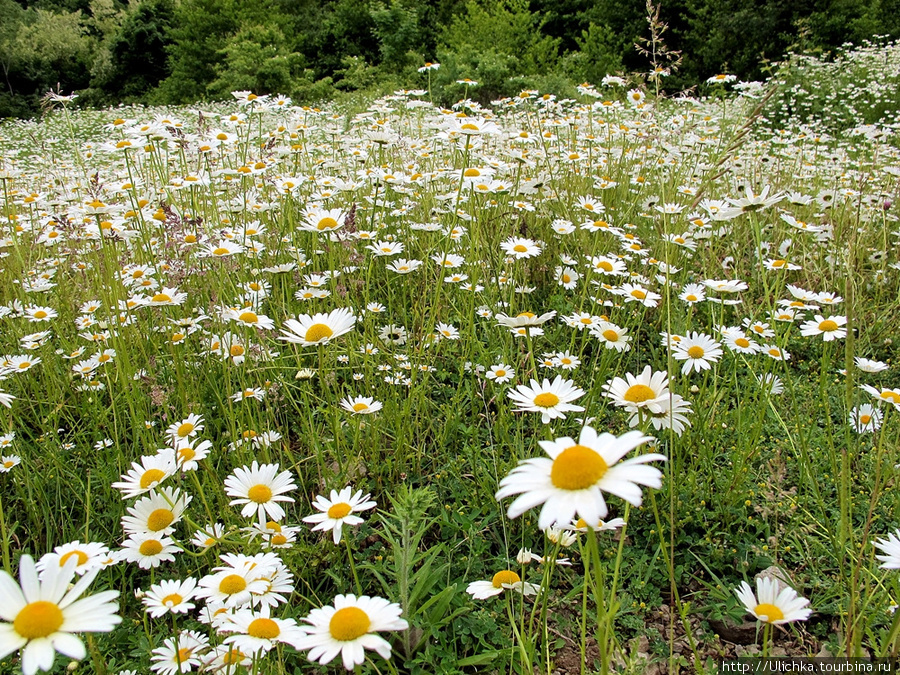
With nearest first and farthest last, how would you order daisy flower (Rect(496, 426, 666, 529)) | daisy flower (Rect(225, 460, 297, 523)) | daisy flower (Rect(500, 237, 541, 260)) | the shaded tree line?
→ daisy flower (Rect(496, 426, 666, 529))
daisy flower (Rect(225, 460, 297, 523))
daisy flower (Rect(500, 237, 541, 260))
the shaded tree line

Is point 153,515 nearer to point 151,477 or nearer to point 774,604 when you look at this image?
point 151,477

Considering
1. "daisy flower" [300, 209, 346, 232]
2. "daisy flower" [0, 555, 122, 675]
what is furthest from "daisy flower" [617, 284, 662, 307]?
"daisy flower" [0, 555, 122, 675]

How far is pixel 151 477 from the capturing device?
44.9 inches

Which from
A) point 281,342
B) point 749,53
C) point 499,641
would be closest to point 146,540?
point 499,641

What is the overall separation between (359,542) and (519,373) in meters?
0.79

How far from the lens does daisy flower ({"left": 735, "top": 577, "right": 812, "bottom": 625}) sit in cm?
88

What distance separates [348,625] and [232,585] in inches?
12.4

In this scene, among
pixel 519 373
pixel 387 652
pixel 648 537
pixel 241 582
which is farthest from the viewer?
pixel 519 373

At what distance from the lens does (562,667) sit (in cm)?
125

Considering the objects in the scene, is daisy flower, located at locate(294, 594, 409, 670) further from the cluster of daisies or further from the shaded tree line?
the shaded tree line

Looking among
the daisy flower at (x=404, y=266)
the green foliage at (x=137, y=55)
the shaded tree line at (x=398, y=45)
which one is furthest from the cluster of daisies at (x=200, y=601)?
the green foliage at (x=137, y=55)

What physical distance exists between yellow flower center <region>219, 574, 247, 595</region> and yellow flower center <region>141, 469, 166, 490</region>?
276mm

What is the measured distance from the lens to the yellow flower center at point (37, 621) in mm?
641

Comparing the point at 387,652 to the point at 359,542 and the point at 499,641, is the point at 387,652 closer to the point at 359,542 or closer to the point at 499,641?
the point at 499,641
